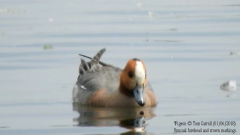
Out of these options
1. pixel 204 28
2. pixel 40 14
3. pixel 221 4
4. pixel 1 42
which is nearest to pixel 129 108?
pixel 1 42

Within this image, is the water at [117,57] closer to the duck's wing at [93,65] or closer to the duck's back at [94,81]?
the duck's back at [94,81]

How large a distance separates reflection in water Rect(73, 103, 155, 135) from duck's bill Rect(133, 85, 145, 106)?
0.13 m

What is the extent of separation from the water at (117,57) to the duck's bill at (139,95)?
5.9 inches

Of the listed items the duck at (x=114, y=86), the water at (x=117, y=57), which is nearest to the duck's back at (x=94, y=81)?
the duck at (x=114, y=86)

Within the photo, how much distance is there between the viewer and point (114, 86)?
36.4 ft

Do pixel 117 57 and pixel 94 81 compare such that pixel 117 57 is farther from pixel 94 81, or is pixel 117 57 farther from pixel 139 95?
pixel 139 95

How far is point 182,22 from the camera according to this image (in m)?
17.2

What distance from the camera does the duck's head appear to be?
10328 mm

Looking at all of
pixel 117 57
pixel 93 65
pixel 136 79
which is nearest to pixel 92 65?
pixel 93 65

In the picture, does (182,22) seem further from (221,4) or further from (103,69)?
(103,69)

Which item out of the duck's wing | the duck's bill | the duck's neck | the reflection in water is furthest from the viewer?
the duck's wing

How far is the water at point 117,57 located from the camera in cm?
984

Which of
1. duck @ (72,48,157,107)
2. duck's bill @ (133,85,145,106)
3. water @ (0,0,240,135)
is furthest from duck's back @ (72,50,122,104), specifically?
duck's bill @ (133,85,145,106)

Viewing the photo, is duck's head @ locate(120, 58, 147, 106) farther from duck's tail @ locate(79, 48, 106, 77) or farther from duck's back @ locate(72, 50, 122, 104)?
duck's tail @ locate(79, 48, 106, 77)
